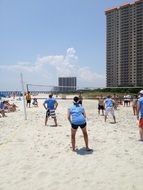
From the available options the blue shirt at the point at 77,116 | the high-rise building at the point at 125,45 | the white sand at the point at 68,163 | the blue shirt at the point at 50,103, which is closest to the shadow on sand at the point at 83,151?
the white sand at the point at 68,163

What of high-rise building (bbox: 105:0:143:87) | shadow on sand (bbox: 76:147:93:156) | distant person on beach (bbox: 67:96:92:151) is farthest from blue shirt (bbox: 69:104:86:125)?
high-rise building (bbox: 105:0:143:87)

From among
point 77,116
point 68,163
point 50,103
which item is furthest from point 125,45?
point 68,163

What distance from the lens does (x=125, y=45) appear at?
Result: 8381 centimetres

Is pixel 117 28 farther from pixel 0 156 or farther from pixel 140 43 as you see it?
pixel 0 156

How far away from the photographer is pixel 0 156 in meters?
7.90

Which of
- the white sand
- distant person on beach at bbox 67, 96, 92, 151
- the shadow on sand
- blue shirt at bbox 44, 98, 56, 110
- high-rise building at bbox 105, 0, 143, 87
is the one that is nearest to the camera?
the white sand

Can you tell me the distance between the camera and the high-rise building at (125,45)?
3031 inches

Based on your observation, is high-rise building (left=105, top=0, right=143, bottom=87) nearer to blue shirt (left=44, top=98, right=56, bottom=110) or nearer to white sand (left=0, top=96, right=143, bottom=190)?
blue shirt (left=44, top=98, right=56, bottom=110)

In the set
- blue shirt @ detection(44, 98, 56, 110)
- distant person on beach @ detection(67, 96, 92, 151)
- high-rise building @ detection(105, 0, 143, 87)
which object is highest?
high-rise building @ detection(105, 0, 143, 87)

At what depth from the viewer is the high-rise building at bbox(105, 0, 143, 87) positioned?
77.0 meters

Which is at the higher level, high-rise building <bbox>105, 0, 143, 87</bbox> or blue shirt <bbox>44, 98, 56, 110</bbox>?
high-rise building <bbox>105, 0, 143, 87</bbox>

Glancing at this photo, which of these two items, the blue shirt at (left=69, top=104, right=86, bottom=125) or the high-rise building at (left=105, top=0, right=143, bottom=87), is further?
the high-rise building at (left=105, top=0, right=143, bottom=87)

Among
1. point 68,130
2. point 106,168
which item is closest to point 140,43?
point 68,130

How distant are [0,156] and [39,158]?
34.3 inches
